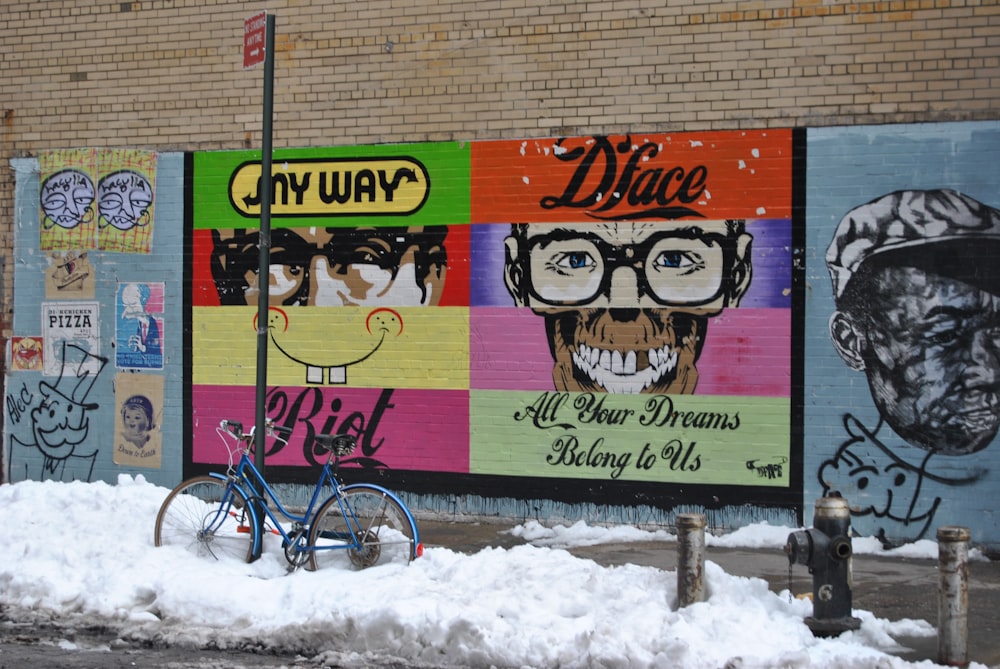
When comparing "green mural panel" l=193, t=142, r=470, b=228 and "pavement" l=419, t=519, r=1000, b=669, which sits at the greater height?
"green mural panel" l=193, t=142, r=470, b=228

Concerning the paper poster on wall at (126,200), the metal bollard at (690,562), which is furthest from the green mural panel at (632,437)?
the paper poster on wall at (126,200)

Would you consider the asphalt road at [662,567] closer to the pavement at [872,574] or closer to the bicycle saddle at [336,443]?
the pavement at [872,574]

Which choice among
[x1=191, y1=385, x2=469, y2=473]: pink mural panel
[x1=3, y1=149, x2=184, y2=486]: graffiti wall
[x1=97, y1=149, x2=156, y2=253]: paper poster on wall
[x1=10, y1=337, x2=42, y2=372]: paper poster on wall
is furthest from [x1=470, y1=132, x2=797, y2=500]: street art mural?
[x1=10, y1=337, x2=42, y2=372]: paper poster on wall

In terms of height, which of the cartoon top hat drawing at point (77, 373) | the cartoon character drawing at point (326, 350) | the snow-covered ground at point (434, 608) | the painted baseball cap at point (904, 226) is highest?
the painted baseball cap at point (904, 226)

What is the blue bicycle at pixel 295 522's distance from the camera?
7.41m

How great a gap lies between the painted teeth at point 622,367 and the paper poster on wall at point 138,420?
4603mm

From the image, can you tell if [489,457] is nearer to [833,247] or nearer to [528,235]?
[528,235]

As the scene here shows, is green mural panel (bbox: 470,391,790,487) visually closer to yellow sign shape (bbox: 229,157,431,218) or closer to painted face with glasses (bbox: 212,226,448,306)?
painted face with glasses (bbox: 212,226,448,306)

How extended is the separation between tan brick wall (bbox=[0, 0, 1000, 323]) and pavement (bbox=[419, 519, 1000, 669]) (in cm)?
385

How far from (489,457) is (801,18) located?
5015 millimetres

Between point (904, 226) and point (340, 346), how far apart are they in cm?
→ 548

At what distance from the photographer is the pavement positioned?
6406 mm

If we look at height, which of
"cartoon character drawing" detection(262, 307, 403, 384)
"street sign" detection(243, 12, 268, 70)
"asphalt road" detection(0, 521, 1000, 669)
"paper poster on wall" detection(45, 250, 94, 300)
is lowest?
"asphalt road" detection(0, 521, 1000, 669)

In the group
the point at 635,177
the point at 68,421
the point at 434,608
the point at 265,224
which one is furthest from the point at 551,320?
the point at 68,421
